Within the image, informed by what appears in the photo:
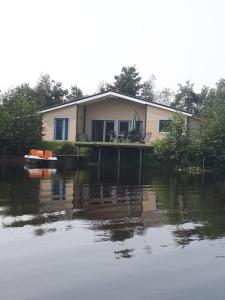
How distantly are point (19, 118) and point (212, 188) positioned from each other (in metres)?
18.4

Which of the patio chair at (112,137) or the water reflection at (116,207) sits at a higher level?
the patio chair at (112,137)

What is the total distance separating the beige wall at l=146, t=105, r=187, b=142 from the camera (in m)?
36.7

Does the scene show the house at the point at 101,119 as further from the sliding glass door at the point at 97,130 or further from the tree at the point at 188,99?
the tree at the point at 188,99

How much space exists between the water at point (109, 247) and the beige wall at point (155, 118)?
831 inches

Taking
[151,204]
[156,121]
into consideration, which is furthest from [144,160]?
[151,204]

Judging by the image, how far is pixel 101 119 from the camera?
130ft

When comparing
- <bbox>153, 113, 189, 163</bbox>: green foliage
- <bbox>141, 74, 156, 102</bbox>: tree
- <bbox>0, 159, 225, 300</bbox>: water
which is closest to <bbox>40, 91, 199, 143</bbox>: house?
<bbox>153, 113, 189, 163</bbox>: green foliage

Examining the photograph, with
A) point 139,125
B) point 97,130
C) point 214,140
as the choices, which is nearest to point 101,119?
point 97,130

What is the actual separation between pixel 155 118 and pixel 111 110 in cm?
429

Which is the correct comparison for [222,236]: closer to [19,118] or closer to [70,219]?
[70,219]

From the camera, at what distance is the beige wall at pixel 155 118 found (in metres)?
36.7

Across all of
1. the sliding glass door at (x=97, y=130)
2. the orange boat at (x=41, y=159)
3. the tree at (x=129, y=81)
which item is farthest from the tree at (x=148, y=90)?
the orange boat at (x=41, y=159)

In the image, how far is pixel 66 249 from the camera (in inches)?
338

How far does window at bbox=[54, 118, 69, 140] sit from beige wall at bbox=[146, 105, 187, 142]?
6695 millimetres
